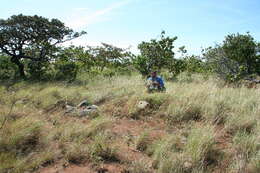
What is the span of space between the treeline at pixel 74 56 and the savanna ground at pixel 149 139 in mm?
6117

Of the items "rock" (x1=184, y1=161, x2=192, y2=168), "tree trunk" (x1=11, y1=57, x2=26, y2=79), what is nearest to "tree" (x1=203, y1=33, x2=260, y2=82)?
"rock" (x1=184, y1=161, x2=192, y2=168)

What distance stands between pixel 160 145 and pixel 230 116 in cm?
194

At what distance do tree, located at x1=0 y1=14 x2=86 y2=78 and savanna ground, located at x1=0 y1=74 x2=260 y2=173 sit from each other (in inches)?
316

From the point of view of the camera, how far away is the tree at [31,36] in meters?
11.5

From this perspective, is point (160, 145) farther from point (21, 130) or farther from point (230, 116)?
point (21, 130)

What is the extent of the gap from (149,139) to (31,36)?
11.5 metres

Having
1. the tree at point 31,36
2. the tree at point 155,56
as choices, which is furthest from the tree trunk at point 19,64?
the tree at point 155,56

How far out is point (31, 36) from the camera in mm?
12219

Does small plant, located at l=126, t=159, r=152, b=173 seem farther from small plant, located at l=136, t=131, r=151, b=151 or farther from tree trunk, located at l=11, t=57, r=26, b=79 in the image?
tree trunk, located at l=11, t=57, r=26, b=79

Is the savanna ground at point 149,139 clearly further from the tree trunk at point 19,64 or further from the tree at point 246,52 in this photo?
the tree trunk at point 19,64

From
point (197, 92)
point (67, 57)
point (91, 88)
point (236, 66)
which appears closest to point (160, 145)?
point (197, 92)

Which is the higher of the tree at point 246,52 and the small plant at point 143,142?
the tree at point 246,52

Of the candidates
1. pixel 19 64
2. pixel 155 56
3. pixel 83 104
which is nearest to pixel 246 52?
pixel 155 56

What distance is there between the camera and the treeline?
10.7 meters
